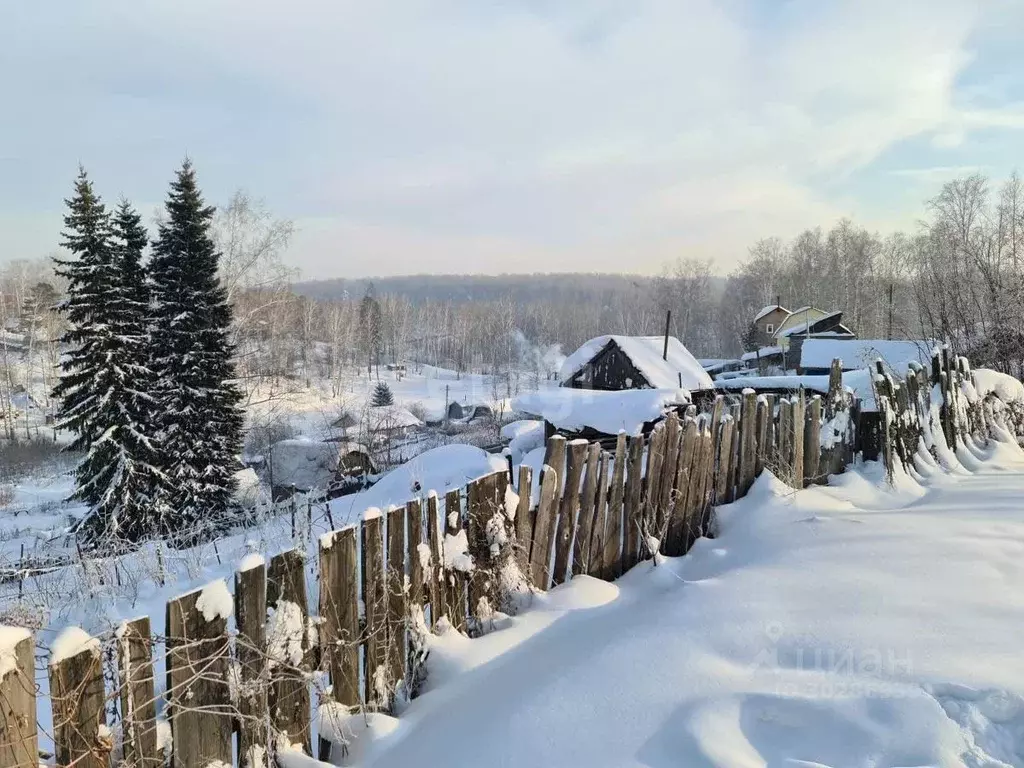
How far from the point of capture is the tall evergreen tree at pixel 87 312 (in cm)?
2067

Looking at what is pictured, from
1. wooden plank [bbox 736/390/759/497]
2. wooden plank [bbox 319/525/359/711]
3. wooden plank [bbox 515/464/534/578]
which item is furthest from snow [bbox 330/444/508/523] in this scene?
wooden plank [bbox 319/525/359/711]

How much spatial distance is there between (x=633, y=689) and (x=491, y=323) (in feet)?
329

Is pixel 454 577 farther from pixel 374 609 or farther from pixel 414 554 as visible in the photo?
pixel 374 609

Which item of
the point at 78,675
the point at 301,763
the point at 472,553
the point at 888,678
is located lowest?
the point at 301,763

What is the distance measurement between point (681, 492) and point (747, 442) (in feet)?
3.45

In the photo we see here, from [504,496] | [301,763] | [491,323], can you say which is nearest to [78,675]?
[301,763]

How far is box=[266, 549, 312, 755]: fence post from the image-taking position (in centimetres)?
234

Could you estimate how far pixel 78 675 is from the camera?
1704 mm

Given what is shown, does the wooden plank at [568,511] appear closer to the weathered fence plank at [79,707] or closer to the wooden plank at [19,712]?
the weathered fence plank at [79,707]

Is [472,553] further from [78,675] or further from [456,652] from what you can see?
[78,675]

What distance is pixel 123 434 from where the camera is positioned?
20797 millimetres

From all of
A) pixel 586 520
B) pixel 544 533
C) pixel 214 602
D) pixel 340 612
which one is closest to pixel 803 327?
pixel 586 520

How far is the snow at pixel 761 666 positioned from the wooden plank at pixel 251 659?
45 cm

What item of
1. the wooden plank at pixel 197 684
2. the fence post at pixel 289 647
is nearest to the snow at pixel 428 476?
the fence post at pixel 289 647
